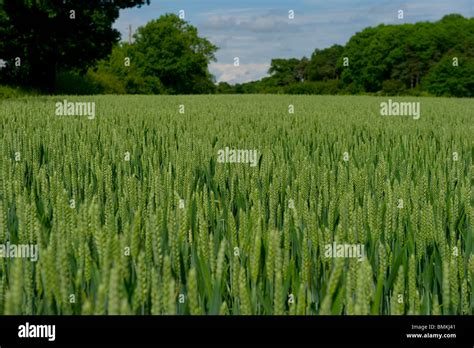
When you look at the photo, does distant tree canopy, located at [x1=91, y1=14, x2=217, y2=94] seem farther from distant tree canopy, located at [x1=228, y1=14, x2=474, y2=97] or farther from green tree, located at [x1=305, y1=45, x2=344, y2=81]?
green tree, located at [x1=305, y1=45, x2=344, y2=81]

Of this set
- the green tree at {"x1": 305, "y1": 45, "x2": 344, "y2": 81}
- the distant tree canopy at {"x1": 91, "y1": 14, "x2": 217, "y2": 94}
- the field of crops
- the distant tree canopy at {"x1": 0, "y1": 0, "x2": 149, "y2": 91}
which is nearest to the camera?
the field of crops

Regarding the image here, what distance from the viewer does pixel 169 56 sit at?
6078 cm

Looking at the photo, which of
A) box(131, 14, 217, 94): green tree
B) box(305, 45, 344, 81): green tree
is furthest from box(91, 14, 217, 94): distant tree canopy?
box(305, 45, 344, 81): green tree

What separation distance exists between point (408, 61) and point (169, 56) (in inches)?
955

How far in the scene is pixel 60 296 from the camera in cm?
145

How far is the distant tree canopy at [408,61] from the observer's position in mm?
52875

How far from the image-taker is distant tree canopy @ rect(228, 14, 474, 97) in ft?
173

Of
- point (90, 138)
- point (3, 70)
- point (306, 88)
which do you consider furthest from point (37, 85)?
point (306, 88)

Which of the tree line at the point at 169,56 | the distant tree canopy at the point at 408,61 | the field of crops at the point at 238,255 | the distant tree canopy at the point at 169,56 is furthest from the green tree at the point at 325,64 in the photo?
the field of crops at the point at 238,255

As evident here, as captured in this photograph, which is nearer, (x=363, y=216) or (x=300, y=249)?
(x=300, y=249)

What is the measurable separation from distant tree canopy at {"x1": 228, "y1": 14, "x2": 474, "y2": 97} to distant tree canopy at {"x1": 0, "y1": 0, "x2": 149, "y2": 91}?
1322 inches

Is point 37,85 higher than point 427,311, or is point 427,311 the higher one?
point 37,85
